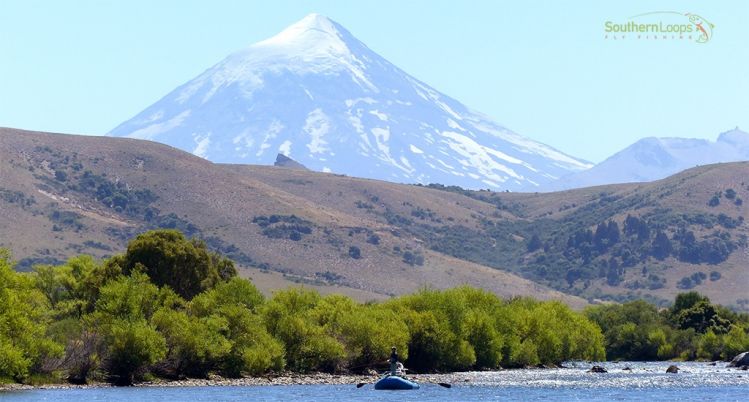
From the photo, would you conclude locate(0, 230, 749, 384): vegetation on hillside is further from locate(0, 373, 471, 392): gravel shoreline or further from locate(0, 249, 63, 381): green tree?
locate(0, 373, 471, 392): gravel shoreline

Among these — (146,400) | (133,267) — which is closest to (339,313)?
(133,267)

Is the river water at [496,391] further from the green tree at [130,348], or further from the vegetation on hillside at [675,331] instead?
the vegetation on hillside at [675,331]

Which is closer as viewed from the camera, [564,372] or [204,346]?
[204,346]

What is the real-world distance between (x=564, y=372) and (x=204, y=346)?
36740 millimetres

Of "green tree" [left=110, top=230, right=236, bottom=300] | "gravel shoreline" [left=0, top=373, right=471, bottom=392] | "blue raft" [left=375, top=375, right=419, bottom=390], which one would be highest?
"green tree" [left=110, top=230, right=236, bottom=300]

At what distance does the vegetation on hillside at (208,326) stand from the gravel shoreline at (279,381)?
94 centimetres

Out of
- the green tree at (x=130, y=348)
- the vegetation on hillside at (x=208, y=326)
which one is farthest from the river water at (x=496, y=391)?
the vegetation on hillside at (x=208, y=326)

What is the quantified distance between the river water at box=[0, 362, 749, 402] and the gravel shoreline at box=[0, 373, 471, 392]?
171 cm

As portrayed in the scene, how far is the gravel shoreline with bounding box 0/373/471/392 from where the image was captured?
82.9m

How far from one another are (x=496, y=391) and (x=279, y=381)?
48.8 feet

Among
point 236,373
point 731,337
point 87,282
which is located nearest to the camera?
point 236,373

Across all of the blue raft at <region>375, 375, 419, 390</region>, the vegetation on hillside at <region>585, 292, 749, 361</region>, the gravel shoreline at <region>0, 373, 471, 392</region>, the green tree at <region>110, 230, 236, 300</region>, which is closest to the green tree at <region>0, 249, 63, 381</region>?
the gravel shoreline at <region>0, 373, 471, 392</region>

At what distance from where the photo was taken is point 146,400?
73.2 metres

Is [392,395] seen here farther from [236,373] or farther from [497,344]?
[497,344]
